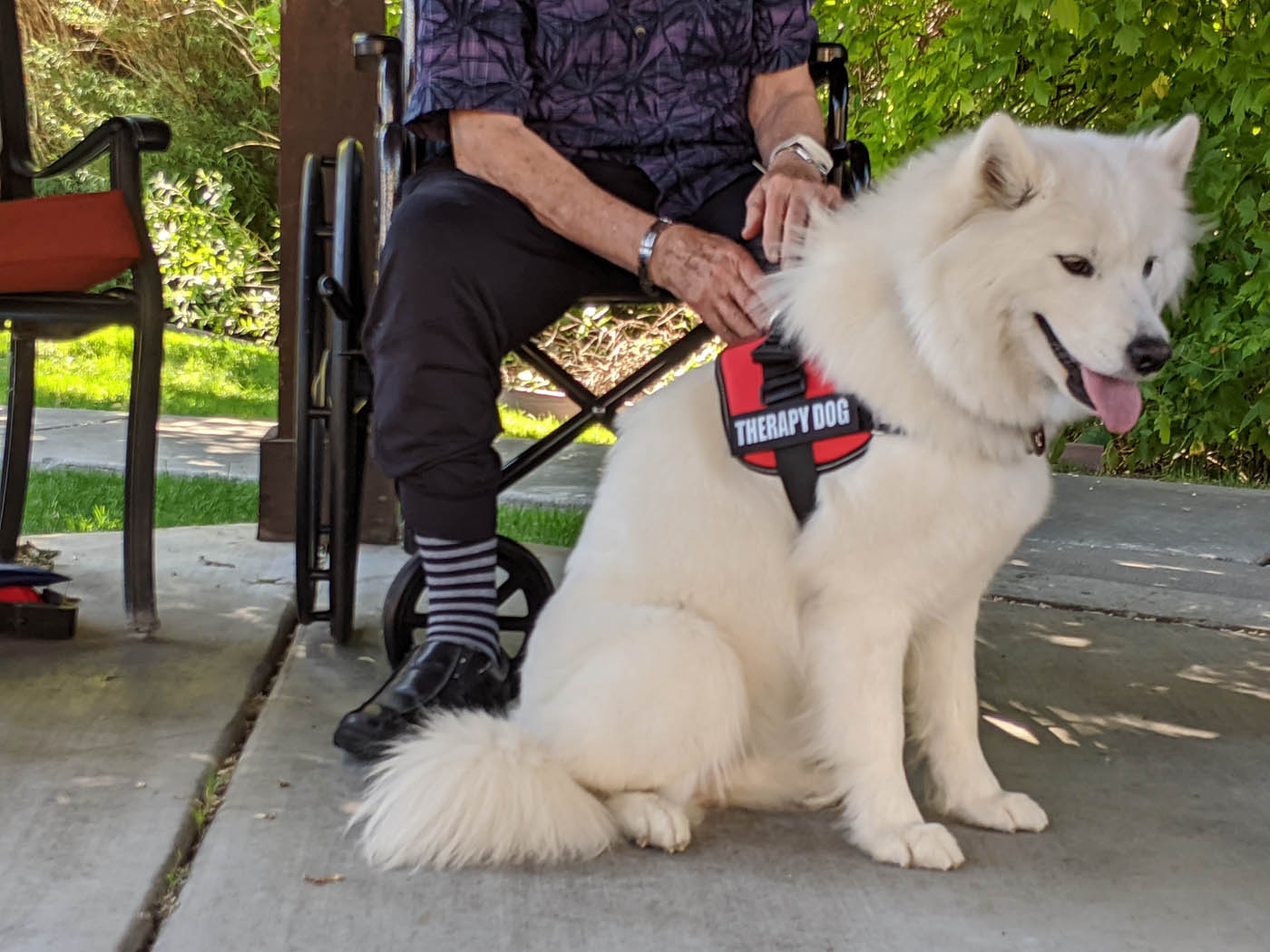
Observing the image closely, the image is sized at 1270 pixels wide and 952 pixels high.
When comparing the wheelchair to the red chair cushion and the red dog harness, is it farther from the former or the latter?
the red dog harness

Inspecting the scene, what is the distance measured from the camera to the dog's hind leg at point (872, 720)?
77.2 inches

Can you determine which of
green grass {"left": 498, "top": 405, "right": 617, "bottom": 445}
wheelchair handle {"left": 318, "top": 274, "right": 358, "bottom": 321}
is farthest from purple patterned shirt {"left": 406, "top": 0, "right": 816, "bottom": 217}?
green grass {"left": 498, "top": 405, "right": 617, "bottom": 445}

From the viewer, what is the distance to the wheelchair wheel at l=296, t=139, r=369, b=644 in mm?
2660

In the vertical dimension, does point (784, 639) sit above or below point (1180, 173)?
below

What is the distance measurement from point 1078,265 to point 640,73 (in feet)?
3.59

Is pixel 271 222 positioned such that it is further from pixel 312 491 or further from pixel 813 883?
pixel 813 883

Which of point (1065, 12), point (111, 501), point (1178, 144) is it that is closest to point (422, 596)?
point (1178, 144)

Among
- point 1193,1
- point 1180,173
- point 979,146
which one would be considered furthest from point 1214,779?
point 1193,1

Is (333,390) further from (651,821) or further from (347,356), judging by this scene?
(651,821)

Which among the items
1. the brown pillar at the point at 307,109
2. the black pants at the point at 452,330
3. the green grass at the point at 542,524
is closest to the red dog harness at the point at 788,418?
the black pants at the point at 452,330

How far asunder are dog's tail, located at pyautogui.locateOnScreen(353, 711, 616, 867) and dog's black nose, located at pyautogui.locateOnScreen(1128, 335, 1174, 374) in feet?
3.24

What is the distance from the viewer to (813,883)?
1.90m

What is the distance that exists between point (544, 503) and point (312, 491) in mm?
2041

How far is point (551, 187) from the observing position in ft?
7.95
